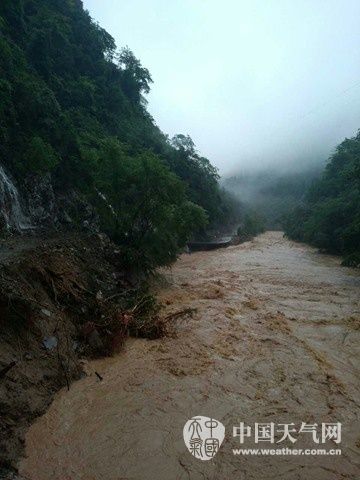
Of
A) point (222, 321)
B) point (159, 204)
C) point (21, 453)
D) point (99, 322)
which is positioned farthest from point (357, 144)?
point (21, 453)

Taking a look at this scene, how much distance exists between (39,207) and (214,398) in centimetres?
1252

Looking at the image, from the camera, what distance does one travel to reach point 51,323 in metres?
7.43

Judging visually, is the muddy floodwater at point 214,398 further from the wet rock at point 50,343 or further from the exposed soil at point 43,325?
the wet rock at point 50,343

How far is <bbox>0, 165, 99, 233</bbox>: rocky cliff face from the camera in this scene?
13.3 metres

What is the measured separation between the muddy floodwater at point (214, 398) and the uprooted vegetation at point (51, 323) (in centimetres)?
34

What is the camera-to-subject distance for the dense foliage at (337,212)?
720 inches

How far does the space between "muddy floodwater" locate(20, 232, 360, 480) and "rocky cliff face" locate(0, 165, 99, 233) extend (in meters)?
7.08

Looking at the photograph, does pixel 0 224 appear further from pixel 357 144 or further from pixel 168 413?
pixel 357 144

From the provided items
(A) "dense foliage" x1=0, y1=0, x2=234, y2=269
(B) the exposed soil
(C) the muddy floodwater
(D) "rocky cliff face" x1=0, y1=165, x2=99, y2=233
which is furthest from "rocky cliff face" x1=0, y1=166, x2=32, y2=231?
(C) the muddy floodwater

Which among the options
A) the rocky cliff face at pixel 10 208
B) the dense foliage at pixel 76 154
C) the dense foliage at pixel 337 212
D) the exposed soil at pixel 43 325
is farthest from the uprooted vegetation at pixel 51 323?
the dense foliage at pixel 337 212

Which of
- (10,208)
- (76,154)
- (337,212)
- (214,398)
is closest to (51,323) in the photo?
(214,398)

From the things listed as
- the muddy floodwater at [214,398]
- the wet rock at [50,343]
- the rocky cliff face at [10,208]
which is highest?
the rocky cliff face at [10,208]

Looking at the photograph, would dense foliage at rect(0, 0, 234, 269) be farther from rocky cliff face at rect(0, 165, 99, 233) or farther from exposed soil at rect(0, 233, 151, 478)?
exposed soil at rect(0, 233, 151, 478)

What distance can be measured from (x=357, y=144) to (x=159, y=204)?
120 feet
